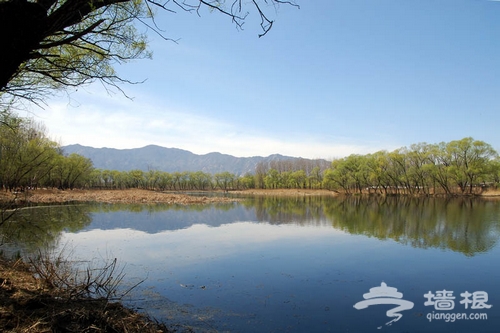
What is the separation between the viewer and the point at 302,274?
7.43 metres

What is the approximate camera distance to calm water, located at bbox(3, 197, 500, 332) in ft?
16.5

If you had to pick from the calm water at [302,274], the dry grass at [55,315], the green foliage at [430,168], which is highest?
the green foliage at [430,168]

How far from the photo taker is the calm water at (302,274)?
198 inches

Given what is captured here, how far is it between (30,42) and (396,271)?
867cm

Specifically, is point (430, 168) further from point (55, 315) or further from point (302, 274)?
point (55, 315)

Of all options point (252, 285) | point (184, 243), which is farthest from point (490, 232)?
point (184, 243)

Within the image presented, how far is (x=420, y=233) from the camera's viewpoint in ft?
43.9

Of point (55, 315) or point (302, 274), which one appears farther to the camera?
point (302, 274)

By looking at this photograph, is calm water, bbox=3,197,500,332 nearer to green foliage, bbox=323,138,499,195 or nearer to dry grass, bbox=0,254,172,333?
dry grass, bbox=0,254,172,333

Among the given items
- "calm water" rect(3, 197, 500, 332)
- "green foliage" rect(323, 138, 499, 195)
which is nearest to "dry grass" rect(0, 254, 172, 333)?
"calm water" rect(3, 197, 500, 332)

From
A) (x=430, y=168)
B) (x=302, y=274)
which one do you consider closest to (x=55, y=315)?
(x=302, y=274)

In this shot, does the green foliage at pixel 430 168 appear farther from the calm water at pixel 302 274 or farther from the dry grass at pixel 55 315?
the dry grass at pixel 55 315

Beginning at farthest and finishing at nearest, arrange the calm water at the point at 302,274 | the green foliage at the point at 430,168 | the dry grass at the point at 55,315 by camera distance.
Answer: the green foliage at the point at 430,168 → the calm water at the point at 302,274 → the dry grass at the point at 55,315

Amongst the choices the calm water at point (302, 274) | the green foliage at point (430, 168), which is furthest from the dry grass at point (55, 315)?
the green foliage at point (430, 168)
